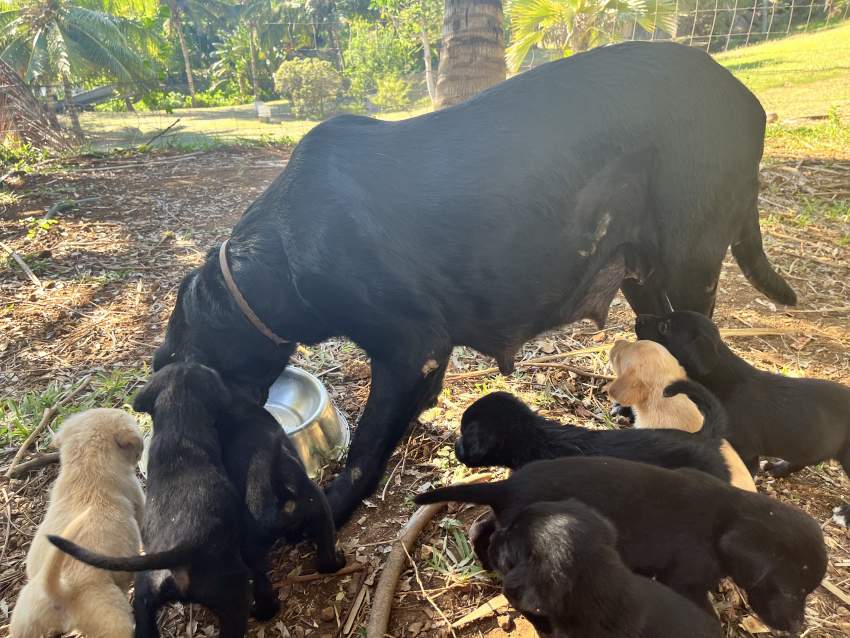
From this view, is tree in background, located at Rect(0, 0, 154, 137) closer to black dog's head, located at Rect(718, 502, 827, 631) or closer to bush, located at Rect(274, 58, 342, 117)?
bush, located at Rect(274, 58, 342, 117)

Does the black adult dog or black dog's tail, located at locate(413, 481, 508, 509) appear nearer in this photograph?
black dog's tail, located at locate(413, 481, 508, 509)

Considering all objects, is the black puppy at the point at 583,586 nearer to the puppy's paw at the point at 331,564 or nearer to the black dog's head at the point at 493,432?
the black dog's head at the point at 493,432

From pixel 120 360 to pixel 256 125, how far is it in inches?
630

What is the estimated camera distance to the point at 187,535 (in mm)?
1856

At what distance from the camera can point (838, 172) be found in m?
6.25

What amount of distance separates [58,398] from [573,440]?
3160 millimetres

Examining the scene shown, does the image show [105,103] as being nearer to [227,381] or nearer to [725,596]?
[227,381]

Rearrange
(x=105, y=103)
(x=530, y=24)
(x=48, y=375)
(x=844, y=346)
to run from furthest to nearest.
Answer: (x=105, y=103) < (x=530, y=24) < (x=48, y=375) < (x=844, y=346)

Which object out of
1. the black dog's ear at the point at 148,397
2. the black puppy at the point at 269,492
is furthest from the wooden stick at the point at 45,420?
the black puppy at the point at 269,492

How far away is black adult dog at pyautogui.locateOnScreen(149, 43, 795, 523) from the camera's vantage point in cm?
253

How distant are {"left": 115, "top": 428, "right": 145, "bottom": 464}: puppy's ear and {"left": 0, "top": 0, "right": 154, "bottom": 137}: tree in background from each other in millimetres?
19019

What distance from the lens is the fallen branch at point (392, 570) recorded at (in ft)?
6.97

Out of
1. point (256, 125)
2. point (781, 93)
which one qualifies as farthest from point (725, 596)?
point (256, 125)

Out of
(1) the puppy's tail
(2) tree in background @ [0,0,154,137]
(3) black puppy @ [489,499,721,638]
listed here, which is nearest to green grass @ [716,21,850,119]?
(3) black puppy @ [489,499,721,638]
